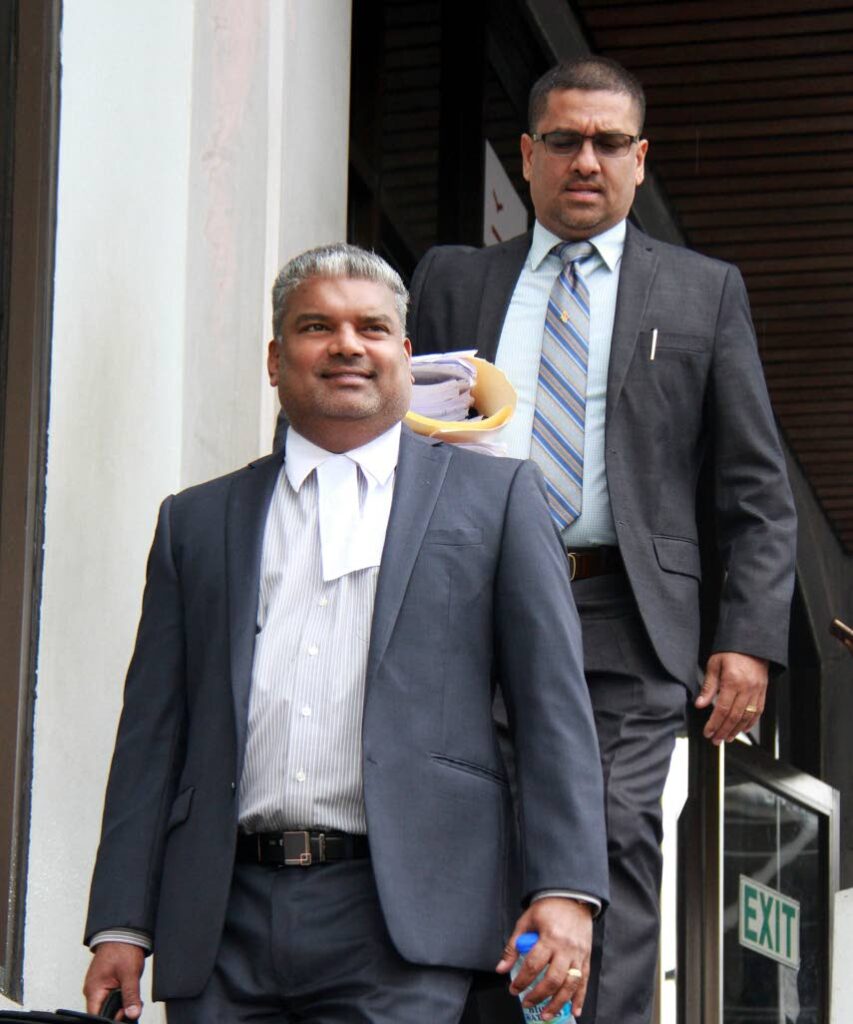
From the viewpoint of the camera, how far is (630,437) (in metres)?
4.30

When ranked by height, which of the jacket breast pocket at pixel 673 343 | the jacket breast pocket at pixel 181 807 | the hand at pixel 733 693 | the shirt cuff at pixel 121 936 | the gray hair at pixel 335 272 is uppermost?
the gray hair at pixel 335 272

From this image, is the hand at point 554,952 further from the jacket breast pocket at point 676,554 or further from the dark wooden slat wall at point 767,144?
the dark wooden slat wall at point 767,144

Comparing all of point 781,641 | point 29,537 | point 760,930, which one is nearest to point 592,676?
point 781,641

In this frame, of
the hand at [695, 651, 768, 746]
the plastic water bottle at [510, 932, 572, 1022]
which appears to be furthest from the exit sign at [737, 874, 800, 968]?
the plastic water bottle at [510, 932, 572, 1022]

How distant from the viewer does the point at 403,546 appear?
345 cm

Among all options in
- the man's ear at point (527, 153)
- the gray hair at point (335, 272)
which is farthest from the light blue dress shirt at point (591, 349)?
the gray hair at point (335, 272)

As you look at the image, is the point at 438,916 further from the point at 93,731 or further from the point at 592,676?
the point at 93,731

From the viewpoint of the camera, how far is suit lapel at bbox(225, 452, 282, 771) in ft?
11.1

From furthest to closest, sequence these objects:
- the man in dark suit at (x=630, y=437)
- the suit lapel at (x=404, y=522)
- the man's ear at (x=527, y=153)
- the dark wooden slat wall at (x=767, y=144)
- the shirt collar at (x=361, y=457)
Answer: the dark wooden slat wall at (x=767, y=144) < the man's ear at (x=527, y=153) < the man in dark suit at (x=630, y=437) < the shirt collar at (x=361, y=457) < the suit lapel at (x=404, y=522)

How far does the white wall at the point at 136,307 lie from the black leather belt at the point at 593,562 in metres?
0.96

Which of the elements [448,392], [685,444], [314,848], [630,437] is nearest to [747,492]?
[685,444]

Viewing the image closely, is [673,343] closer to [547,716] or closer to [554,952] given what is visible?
[547,716]

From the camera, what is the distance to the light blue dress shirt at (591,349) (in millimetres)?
4273

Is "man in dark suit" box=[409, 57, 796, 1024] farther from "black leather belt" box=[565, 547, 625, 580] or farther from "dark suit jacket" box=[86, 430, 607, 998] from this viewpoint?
"dark suit jacket" box=[86, 430, 607, 998]
